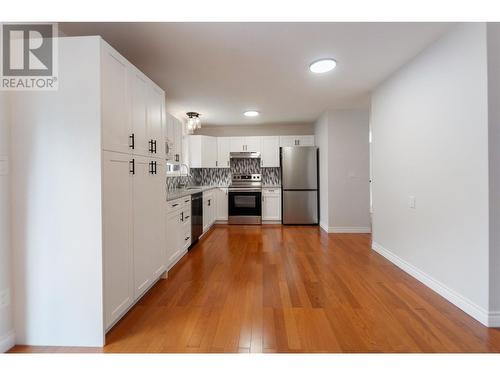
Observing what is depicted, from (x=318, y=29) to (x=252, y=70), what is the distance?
1000 mm

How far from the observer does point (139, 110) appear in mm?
2217

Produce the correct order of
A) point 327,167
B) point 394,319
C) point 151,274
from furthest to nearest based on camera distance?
point 327,167
point 151,274
point 394,319

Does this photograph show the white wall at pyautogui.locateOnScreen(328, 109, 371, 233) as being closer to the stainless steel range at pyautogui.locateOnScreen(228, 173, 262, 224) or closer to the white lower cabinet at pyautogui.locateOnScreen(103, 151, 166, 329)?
the stainless steel range at pyautogui.locateOnScreen(228, 173, 262, 224)

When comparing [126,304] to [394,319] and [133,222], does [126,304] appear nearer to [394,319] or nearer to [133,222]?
[133,222]

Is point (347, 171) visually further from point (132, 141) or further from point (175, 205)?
point (132, 141)

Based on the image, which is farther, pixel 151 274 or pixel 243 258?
pixel 243 258

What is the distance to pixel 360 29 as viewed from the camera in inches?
84.9

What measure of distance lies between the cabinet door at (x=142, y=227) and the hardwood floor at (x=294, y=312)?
0.71 feet

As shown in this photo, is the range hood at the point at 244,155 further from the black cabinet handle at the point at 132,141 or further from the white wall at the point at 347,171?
the black cabinet handle at the point at 132,141

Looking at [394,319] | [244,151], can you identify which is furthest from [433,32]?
[244,151]

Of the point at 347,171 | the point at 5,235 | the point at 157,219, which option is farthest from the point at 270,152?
the point at 5,235

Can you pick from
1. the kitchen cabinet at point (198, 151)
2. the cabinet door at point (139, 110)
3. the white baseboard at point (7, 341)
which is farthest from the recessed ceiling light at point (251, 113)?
the white baseboard at point (7, 341)

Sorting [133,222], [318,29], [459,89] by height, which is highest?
[318,29]
